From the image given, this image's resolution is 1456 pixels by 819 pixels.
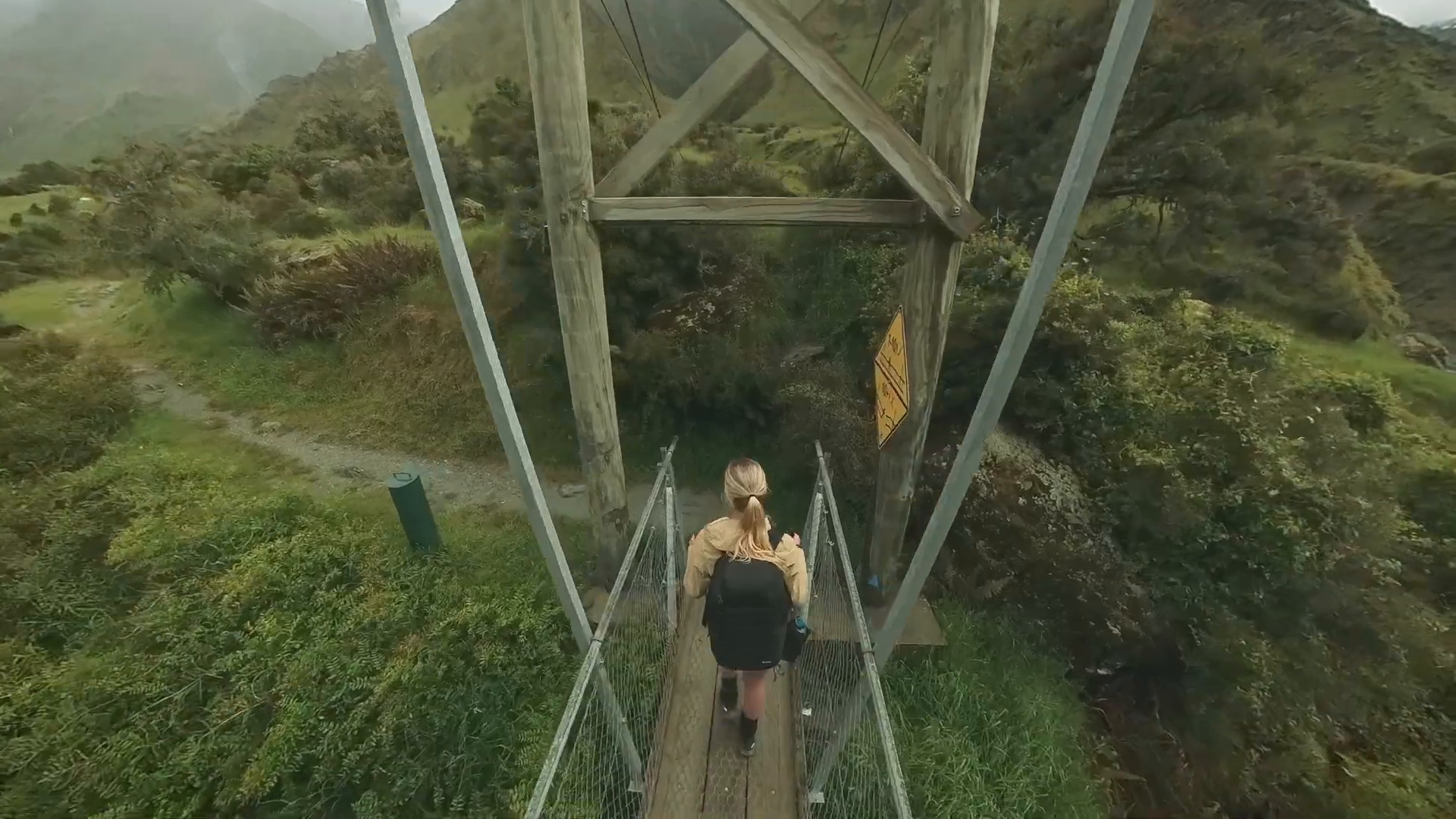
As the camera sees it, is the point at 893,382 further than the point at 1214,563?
No

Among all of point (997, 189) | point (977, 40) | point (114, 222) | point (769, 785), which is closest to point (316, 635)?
point (769, 785)

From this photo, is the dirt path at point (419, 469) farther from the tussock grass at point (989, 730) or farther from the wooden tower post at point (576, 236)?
the tussock grass at point (989, 730)

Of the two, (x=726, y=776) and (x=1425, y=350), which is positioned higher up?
(x=726, y=776)

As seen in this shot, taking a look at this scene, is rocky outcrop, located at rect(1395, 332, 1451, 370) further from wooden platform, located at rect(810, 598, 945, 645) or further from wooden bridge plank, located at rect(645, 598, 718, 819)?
wooden bridge plank, located at rect(645, 598, 718, 819)

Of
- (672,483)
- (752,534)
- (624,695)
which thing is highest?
(752,534)

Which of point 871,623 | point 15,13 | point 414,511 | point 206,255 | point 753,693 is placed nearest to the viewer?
point 753,693

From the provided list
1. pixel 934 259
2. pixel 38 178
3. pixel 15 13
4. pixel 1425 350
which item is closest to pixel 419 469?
pixel 934 259

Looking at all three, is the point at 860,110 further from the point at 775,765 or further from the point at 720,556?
the point at 775,765

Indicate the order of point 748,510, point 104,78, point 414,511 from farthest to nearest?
point 104,78 → point 414,511 → point 748,510
